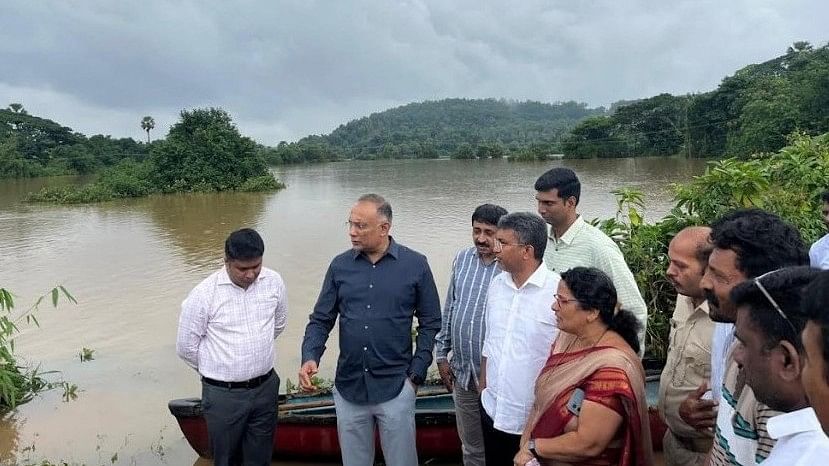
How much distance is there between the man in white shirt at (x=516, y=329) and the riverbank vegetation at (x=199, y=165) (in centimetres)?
2830

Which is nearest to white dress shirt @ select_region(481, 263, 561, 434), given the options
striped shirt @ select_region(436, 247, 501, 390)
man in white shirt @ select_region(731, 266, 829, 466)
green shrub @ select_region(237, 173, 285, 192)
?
striped shirt @ select_region(436, 247, 501, 390)

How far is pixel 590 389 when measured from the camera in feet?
6.23

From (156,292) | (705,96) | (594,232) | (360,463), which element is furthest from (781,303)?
(705,96)

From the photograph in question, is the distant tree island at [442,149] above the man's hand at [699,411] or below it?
above

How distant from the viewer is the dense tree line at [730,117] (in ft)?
80.6

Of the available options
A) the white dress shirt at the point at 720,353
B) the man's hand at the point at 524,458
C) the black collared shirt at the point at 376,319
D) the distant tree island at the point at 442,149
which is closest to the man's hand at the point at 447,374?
the black collared shirt at the point at 376,319

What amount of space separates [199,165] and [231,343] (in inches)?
1150

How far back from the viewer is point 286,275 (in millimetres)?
11422

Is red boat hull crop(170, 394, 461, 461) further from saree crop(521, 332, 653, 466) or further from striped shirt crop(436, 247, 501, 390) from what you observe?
saree crop(521, 332, 653, 466)

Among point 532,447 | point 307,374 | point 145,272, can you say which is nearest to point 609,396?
point 532,447

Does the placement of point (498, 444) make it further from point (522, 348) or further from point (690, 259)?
point (690, 259)

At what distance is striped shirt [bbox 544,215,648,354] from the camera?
2732mm

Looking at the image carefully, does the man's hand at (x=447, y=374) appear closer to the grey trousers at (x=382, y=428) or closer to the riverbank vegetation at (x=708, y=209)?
the grey trousers at (x=382, y=428)

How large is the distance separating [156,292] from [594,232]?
365 inches
